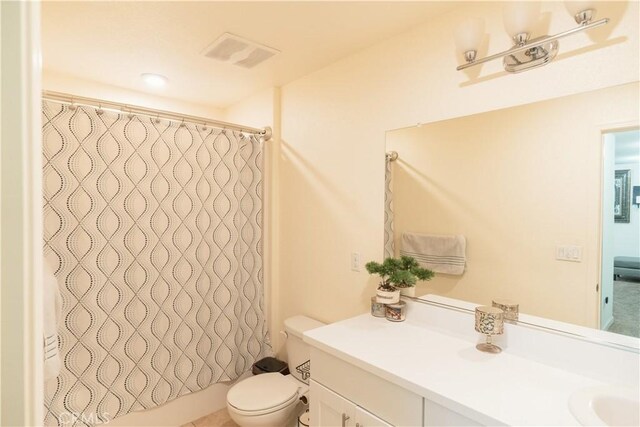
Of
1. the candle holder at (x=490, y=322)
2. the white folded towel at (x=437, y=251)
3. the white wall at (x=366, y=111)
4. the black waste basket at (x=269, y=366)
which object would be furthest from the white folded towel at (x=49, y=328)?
the candle holder at (x=490, y=322)

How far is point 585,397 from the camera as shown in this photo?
1.01m

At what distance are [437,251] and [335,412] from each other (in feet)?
2.84

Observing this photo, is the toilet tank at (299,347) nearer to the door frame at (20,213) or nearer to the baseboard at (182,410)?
the baseboard at (182,410)

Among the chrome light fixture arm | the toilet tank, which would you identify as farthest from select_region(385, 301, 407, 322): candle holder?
the chrome light fixture arm

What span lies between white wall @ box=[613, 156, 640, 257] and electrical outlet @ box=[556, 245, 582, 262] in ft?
0.35

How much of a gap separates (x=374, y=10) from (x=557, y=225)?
1238 mm

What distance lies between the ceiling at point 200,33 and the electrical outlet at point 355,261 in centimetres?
121

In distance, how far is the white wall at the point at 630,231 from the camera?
1122 mm

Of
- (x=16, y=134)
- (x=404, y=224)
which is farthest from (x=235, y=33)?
(x=16, y=134)

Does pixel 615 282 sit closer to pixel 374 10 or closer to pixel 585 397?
pixel 585 397

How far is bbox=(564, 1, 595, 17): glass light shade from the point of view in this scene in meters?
1.14

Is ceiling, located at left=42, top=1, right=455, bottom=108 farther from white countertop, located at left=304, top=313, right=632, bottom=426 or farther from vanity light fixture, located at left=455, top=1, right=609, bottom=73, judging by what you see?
white countertop, located at left=304, top=313, right=632, bottom=426

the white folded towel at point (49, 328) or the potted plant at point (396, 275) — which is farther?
the potted plant at point (396, 275)

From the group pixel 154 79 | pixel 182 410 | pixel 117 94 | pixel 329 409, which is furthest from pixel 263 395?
pixel 117 94
